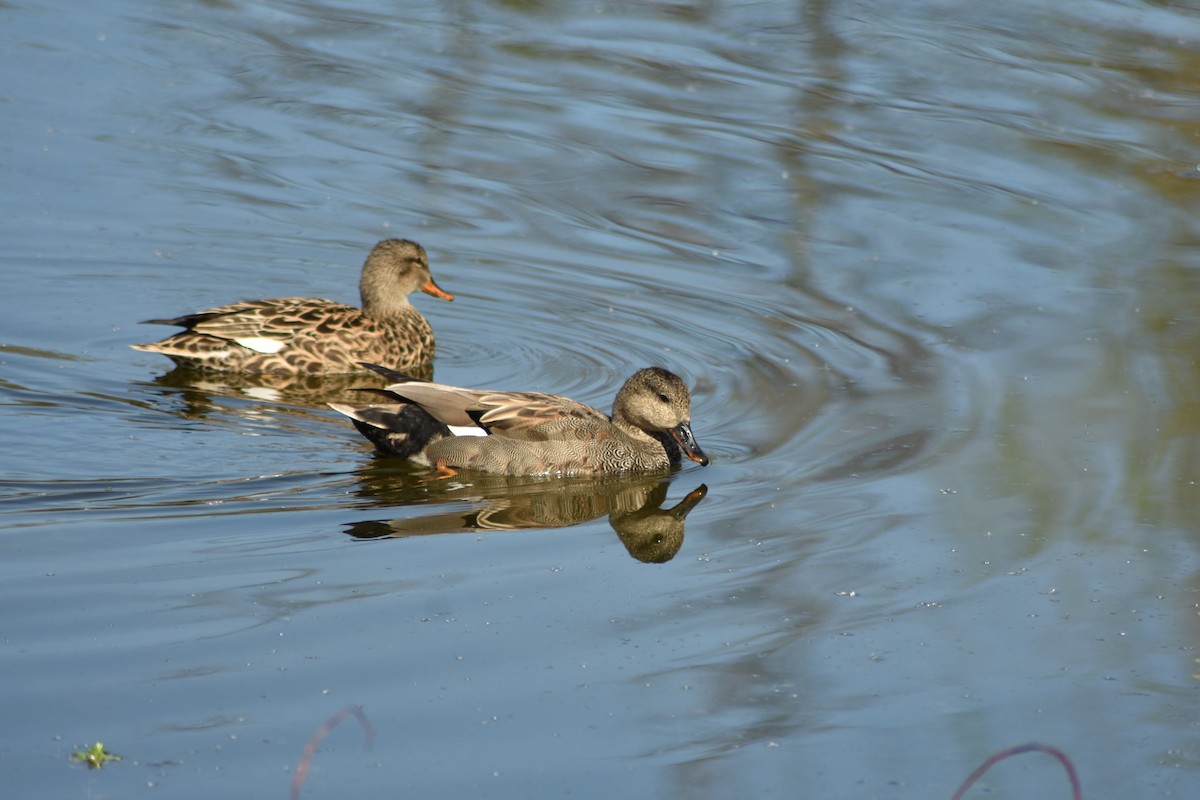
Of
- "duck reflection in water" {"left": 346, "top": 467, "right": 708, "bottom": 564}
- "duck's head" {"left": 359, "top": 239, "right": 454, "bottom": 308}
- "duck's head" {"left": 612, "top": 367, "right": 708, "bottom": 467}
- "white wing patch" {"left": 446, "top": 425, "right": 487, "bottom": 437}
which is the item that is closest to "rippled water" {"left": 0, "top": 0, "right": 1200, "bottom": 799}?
"duck reflection in water" {"left": 346, "top": 467, "right": 708, "bottom": 564}

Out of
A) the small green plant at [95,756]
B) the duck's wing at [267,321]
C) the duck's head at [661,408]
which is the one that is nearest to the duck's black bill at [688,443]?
the duck's head at [661,408]

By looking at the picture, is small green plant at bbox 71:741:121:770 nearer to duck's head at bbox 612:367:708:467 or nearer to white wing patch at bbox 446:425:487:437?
white wing patch at bbox 446:425:487:437

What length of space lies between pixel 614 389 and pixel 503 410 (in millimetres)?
1472

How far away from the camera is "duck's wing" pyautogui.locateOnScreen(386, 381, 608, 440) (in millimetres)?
9117

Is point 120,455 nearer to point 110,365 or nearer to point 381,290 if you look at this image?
point 110,365

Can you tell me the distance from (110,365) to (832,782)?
6012 mm

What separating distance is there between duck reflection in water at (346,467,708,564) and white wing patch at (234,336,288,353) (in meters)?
1.91

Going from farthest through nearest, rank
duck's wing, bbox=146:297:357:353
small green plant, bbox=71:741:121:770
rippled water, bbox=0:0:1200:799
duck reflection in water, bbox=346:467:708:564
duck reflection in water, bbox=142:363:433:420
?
duck's wing, bbox=146:297:357:353 → duck reflection in water, bbox=142:363:433:420 → duck reflection in water, bbox=346:467:708:564 → rippled water, bbox=0:0:1200:799 → small green plant, bbox=71:741:121:770

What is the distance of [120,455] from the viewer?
8.93 m

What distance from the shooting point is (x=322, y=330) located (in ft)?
36.0

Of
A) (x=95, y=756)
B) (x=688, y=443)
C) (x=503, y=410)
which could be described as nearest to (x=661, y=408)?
(x=688, y=443)

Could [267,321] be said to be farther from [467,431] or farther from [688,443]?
[688,443]

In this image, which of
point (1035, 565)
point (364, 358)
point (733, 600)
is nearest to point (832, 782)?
point (733, 600)

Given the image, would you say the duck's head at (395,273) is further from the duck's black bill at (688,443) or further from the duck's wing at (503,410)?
the duck's black bill at (688,443)
